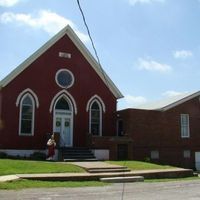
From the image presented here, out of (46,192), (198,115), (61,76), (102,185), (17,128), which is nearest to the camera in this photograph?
(46,192)

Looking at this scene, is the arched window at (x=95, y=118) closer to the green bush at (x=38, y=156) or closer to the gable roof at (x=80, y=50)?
the gable roof at (x=80, y=50)

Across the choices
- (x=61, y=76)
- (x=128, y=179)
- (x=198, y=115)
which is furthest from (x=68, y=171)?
(x=198, y=115)

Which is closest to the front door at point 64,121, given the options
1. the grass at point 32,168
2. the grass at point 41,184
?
the grass at point 32,168

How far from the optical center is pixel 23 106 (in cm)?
2970

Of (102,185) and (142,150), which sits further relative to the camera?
(142,150)

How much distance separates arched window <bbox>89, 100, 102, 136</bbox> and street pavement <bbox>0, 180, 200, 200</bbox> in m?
13.5

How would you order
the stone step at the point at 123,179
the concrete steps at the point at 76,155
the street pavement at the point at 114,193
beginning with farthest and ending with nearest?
1. the concrete steps at the point at 76,155
2. the stone step at the point at 123,179
3. the street pavement at the point at 114,193

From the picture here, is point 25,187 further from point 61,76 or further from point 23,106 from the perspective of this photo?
point 61,76

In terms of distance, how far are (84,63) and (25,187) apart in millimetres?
16960

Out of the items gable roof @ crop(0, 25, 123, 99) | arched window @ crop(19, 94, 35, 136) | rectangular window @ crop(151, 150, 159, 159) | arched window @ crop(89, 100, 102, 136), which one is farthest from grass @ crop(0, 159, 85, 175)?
rectangular window @ crop(151, 150, 159, 159)

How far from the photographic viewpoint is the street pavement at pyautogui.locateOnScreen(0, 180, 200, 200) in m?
14.5

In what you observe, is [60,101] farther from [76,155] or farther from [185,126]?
[185,126]

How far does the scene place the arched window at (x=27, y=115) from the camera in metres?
29.5

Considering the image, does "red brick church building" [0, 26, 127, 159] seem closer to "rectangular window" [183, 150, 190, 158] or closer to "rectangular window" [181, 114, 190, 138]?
"rectangular window" [181, 114, 190, 138]
